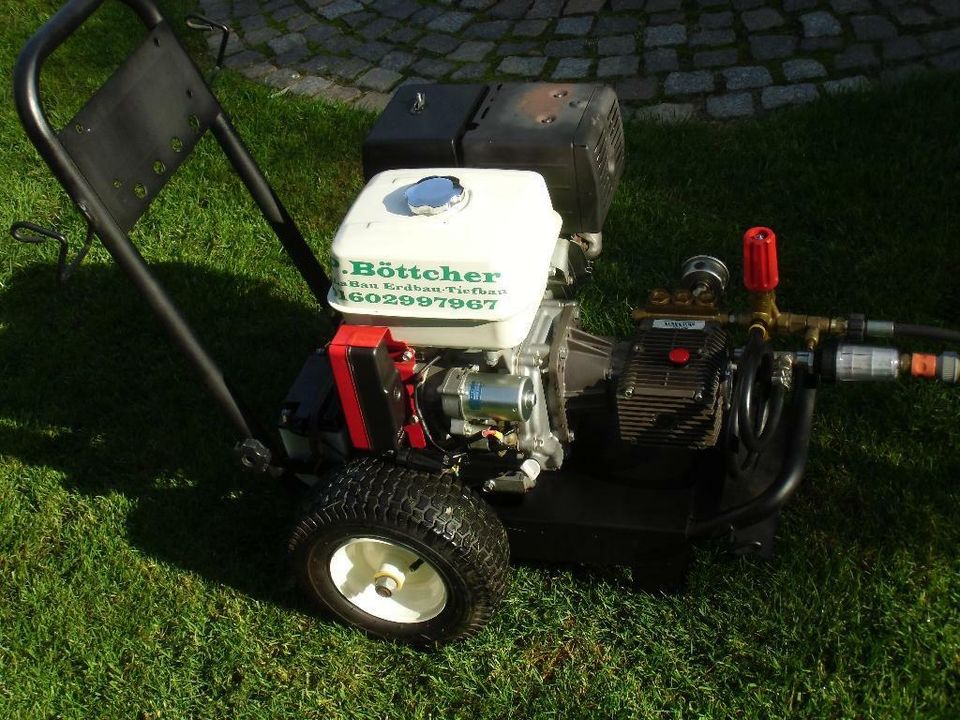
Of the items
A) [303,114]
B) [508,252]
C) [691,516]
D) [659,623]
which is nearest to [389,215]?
[508,252]

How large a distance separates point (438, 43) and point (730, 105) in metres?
1.63

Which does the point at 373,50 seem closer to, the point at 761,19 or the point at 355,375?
the point at 761,19

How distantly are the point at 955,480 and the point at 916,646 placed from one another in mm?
628

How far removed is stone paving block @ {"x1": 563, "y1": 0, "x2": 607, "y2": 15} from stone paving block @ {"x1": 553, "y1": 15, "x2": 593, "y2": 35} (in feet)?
0.15

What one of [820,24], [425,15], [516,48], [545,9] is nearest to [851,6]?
[820,24]

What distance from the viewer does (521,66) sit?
5.36 m

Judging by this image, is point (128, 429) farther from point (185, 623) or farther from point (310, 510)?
point (310, 510)

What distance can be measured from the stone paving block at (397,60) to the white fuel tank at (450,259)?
3.01 m

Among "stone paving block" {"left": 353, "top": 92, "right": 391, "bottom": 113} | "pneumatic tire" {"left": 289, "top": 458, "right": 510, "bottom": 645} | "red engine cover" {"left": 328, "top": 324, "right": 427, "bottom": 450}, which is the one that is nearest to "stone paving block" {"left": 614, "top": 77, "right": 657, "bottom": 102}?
"stone paving block" {"left": 353, "top": 92, "right": 391, "bottom": 113}

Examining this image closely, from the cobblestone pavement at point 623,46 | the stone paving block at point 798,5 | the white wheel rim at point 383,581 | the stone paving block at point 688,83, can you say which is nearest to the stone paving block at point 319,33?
the cobblestone pavement at point 623,46

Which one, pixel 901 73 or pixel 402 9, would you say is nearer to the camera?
pixel 901 73

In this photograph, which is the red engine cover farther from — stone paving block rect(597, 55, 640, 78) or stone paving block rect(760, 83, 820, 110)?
stone paving block rect(597, 55, 640, 78)

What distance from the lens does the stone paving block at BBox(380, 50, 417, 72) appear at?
5.55 m

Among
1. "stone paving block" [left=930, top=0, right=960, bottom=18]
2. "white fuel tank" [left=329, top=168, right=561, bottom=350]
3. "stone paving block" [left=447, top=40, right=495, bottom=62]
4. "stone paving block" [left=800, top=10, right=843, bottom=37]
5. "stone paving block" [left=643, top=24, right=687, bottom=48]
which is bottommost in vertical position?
"stone paving block" [left=930, top=0, right=960, bottom=18]
